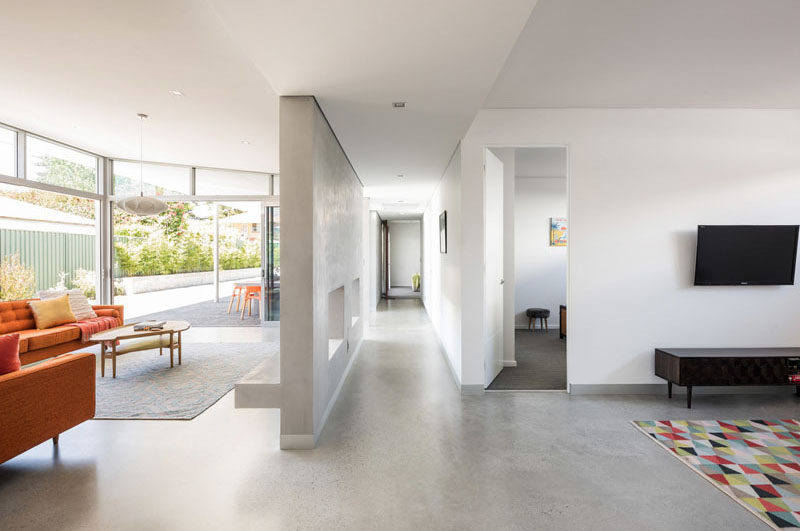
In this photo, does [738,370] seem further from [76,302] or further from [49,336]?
[76,302]

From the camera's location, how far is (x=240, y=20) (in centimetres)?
190

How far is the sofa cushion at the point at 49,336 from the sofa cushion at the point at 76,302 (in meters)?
0.42

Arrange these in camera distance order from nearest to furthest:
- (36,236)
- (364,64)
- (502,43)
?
(502,43) < (364,64) < (36,236)

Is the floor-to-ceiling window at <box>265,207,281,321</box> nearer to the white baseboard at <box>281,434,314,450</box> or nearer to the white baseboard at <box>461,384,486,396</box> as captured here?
the white baseboard at <box>461,384,486,396</box>

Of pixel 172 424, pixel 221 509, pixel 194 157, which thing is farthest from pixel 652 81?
pixel 194 157

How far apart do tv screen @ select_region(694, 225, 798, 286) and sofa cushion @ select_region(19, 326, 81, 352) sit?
24.4 ft

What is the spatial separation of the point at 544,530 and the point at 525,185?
6.55 meters

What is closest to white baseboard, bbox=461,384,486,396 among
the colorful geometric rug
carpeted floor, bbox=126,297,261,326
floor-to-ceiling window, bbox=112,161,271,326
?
the colorful geometric rug

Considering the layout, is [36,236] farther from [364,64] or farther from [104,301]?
[364,64]

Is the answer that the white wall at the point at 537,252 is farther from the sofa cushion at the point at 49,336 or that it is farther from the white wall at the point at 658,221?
the sofa cushion at the point at 49,336

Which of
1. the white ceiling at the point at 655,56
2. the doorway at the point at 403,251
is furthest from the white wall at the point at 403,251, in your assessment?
the white ceiling at the point at 655,56

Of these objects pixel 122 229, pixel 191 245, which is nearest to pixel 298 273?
pixel 122 229

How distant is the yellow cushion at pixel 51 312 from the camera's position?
5.09 m

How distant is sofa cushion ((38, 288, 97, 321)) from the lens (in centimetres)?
548
